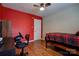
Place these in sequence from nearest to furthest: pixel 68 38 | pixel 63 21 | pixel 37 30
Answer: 1. pixel 63 21
2. pixel 68 38
3. pixel 37 30

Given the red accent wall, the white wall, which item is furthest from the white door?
the red accent wall

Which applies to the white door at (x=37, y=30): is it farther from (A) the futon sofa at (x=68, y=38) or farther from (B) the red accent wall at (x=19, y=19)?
(B) the red accent wall at (x=19, y=19)

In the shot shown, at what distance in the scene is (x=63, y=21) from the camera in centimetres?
213

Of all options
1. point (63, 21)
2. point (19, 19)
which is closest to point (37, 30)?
point (63, 21)

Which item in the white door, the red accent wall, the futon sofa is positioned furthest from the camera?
the red accent wall

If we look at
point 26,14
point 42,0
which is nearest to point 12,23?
point 26,14

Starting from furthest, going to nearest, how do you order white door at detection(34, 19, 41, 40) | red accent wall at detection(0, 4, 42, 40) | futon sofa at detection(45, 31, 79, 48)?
red accent wall at detection(0, 4, 42, 40) < white door at detection(34, 19, 41, 40) < futon sofa at detection(45, 31, 79, 48)

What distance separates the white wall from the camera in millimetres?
2084

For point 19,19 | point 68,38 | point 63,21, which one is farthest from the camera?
point 19,19

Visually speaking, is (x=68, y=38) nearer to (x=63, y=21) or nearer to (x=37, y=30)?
(x=63, y=21)

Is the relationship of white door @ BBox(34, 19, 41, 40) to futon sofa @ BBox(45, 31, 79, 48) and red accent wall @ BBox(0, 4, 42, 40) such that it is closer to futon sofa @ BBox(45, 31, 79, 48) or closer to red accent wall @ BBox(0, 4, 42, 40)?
futon sofa @ BBox(45, 31, 79, 48)

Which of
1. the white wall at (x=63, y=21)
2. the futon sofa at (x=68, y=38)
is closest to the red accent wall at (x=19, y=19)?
the white wall at (x=63, y=21)

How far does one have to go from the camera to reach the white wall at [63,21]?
2.08 meters

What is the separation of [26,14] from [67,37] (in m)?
1.23
